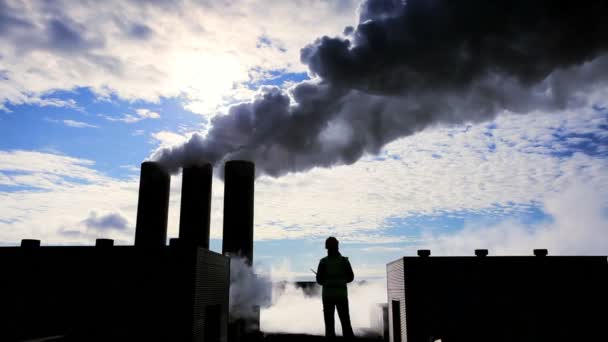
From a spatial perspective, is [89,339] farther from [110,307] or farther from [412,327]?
[412,327]

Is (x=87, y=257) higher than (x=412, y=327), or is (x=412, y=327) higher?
(x=87, y=257)

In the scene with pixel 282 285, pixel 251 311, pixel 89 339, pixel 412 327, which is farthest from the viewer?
pixel 282 285

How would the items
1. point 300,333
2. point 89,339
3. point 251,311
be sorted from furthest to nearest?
1. point 300,333
2. point 251,311
3. point 89,339

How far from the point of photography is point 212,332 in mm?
20000

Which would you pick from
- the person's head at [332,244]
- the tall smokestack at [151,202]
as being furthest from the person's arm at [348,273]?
the tall smokestack at [151,202]

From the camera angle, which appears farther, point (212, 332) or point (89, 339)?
point (212, 332)

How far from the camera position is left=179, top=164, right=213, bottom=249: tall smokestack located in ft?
101

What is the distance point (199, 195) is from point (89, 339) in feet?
52.7

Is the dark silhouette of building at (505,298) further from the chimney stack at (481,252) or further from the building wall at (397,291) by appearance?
the building wall at (397,291)

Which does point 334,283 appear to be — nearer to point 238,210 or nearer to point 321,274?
point 321,274

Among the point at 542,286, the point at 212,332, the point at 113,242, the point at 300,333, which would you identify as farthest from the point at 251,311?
the point at 542,286

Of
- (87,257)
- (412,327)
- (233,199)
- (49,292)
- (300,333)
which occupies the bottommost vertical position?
(300,333)

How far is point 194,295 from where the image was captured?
53.3 feet

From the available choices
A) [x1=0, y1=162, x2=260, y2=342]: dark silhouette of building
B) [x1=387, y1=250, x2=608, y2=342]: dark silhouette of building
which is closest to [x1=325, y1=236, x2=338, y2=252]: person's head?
[x1=0, y1=162, x2=260, y2=342]: dark silhouette of building
